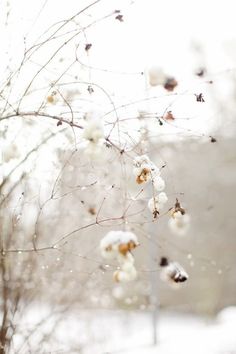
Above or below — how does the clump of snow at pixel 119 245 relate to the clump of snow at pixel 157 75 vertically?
below

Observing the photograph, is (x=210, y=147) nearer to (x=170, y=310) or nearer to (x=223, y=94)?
(x=223, y=94)

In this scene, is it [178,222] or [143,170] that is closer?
[143,170]

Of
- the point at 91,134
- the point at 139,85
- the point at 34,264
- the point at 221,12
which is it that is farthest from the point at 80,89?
the point at 221,12

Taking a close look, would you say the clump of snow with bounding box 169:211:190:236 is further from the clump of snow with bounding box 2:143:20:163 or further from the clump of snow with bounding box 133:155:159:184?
the clump of snow with bounding box 2:143:20:163

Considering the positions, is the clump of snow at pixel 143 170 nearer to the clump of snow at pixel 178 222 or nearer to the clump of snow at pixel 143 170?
the clump of snow at pixel 143 170

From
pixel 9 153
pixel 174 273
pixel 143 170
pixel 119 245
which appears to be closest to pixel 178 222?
pixel 174 273

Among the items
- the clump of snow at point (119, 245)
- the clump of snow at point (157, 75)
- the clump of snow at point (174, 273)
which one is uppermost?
the clump of snow at point (157, 75)

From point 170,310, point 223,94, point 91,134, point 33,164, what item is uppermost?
point 223,94

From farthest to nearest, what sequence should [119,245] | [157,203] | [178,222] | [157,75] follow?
[178,222] → [157,203] → [157,75] → [119,245]

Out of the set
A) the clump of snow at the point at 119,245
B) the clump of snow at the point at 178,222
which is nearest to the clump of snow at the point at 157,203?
the clump of snow at the point at 178,222

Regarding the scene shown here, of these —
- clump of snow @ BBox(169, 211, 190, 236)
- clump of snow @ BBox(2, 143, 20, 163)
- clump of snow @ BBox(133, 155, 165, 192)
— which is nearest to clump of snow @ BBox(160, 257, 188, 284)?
clump of snow @ BBox(169, 211, 190, 236)

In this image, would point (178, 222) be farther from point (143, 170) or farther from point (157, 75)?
point (157, 75)
